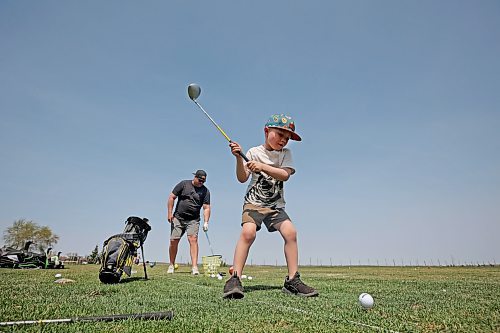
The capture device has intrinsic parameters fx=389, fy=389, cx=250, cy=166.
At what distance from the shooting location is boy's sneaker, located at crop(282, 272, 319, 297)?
4000mm

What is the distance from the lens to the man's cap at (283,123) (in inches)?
186

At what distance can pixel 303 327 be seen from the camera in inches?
90.4

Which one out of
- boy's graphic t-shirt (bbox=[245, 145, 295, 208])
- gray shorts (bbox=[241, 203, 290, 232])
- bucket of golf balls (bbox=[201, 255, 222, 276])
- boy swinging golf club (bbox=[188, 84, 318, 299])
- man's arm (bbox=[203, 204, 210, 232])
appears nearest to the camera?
boy swinging golf club (bbox=[188, 84, 318, 299])

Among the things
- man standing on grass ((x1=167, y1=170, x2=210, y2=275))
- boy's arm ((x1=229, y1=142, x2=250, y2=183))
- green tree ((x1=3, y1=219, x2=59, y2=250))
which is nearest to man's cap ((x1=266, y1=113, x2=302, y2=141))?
boy's arm ((x1=229, y1=142, x2=250, y2=183))

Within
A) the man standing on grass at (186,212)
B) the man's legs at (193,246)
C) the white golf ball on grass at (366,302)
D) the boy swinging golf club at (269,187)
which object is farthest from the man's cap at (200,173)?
the white golf ball on grass at (366,302)

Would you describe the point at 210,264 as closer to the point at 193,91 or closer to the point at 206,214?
the point at 206,214

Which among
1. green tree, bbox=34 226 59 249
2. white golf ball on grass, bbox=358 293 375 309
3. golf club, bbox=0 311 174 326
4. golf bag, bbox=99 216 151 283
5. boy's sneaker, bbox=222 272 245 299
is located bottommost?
golf club, bbox=0 311 174 326

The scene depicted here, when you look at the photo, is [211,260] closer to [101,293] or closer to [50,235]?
[101,293]

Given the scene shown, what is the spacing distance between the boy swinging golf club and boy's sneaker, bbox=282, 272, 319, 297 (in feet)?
0.03

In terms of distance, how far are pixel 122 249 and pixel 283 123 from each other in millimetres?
3046

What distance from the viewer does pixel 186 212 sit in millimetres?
9570

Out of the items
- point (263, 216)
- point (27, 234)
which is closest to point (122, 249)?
point (263, 216)

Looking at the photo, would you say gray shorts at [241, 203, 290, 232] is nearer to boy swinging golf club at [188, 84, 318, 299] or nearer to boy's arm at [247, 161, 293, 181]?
boy swinging golf club at [188, 84, 318, 299]

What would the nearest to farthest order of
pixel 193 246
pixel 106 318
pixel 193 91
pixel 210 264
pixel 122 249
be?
pixel 106 318 → pixel 122 249 → pixel 193 91 → pixel 210 264 → pixel 193 246
